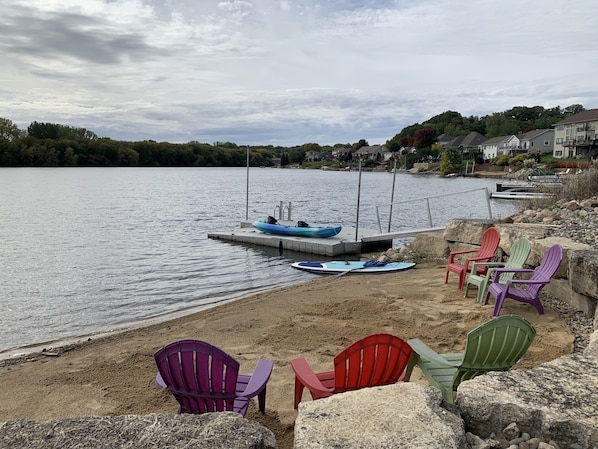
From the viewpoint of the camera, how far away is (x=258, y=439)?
7.67 ft

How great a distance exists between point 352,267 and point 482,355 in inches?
331

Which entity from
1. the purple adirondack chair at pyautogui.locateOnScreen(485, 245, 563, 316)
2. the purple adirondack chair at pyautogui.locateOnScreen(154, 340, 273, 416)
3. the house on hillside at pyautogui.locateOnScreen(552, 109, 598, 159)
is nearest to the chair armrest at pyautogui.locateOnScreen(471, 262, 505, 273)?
the purple adirondack chair at pyautogui.locateOnScreen(485, 245, 563, 316)

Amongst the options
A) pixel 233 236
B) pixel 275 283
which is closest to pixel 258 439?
pixel 275 283

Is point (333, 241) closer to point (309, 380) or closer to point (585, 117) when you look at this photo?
point (309, 380)

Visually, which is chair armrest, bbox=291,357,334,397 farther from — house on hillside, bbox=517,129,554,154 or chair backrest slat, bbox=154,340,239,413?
house on hillside, bbox=517,129,554,154

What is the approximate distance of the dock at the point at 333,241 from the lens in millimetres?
15545

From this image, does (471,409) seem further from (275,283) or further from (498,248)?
(275,283)

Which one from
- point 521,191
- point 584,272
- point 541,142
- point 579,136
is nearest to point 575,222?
point 584,272

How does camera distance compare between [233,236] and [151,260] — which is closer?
[151,260]

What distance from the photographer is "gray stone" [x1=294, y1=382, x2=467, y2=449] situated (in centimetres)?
223

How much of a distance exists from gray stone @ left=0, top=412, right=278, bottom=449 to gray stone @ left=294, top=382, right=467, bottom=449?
26 cm

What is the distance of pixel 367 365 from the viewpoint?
3.48 metres

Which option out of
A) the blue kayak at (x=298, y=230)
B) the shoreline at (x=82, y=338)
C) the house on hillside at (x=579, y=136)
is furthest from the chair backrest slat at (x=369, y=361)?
the house on hillside at (x=579, y=136)

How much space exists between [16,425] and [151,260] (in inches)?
533
